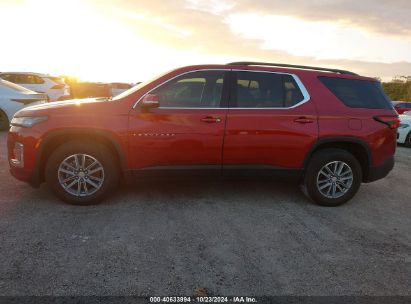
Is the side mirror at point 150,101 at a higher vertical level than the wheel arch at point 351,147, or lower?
higher

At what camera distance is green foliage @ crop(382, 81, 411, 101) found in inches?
1129

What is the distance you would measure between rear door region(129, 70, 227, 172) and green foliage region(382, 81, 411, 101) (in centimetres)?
2819

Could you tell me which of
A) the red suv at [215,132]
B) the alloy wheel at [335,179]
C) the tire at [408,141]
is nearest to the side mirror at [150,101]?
the red suv at [215,132]

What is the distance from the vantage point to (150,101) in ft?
13.9

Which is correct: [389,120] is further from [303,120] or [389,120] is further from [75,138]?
[75,138]

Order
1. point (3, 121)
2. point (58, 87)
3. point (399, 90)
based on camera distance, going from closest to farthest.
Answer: point (3, 121), point (58, 87), point (399, 90)

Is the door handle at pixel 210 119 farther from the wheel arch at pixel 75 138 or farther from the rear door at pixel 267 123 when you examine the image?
the wheel arch at pixel 75 138

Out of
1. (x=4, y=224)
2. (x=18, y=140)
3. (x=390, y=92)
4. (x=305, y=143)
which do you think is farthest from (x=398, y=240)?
(x=390, y=92)

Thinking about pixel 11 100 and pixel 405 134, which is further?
pixel 405 134

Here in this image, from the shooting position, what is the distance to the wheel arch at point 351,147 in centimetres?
470

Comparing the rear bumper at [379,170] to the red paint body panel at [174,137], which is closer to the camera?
the red paint body panel at [174,137]


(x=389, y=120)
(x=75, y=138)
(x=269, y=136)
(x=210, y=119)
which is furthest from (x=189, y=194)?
(x=389, y=120)

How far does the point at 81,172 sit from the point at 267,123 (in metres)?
2.40

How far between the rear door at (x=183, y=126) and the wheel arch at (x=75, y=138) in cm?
18
